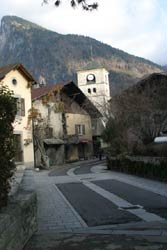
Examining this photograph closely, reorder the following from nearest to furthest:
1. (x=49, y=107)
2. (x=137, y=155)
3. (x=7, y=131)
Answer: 1. (x=7, y=131)
2. (x=137, y=155)
3. (x=49, y=107)

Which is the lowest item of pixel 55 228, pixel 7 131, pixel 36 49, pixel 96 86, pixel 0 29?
pixel 55 228

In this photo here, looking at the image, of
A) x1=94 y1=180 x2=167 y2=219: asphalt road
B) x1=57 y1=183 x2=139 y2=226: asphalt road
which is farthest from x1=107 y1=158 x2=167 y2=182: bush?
x1=57 y1=183 x2=139 y2=226: asphalt road

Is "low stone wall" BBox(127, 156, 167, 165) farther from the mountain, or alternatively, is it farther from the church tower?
the mountain

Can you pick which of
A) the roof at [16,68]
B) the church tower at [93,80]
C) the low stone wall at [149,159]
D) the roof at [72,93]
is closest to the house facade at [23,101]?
the roof at [16,68]

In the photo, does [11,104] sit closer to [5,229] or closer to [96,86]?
[5,229]

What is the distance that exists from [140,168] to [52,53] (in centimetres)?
12901

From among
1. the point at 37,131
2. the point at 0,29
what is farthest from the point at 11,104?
the point at 0,29

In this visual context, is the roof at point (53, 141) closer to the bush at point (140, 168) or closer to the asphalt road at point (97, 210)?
the bush at point (140, 168)

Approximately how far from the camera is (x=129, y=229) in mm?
9797

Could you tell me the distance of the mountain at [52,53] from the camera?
432ft

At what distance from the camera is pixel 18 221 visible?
26.2ft

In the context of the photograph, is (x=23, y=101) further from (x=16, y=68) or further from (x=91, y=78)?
(x=91, y=78)

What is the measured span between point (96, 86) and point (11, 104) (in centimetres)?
8919

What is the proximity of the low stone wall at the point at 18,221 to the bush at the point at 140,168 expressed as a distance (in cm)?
1318
